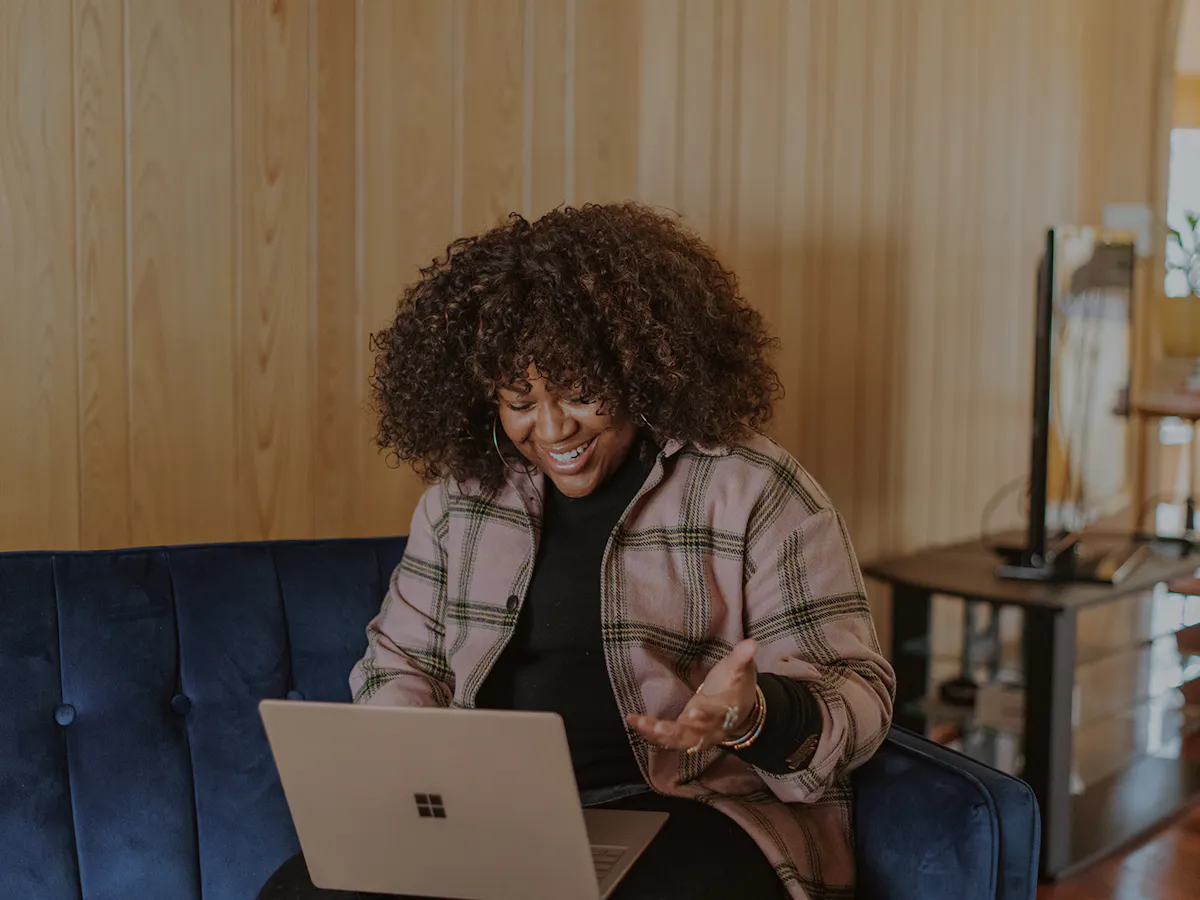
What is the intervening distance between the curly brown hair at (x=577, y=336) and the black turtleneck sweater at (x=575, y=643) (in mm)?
106

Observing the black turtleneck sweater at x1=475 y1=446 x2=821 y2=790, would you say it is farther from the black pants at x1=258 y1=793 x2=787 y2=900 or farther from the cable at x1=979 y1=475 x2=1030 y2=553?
the cable at x1=979 y1=475 x2=1030 y2=553

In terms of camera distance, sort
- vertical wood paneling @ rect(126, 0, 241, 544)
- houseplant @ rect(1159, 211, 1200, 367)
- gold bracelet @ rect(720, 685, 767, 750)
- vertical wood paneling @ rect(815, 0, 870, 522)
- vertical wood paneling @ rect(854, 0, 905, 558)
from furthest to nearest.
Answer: houseplant @ rect(1159, 211, 1200, 367) → vertical wood paneling @ rect(854, 0, 905, 558) → vertical wood paneling @ rect(815, 0, 870, 522) → vertical wood paneling @ rect(126, 0, 241, 544) → gold bracelet @ rect(720, 685, 767, 750)

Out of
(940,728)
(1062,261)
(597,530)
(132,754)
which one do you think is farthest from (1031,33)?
(132,754)

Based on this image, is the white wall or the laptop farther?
the white wall

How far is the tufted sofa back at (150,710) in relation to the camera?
1.51m

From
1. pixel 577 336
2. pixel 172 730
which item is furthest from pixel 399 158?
pixel 172 730

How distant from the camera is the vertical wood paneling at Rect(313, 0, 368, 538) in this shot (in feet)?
6.82

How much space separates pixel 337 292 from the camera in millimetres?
2125

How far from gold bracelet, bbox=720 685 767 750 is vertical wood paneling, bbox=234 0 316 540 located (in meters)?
1.07

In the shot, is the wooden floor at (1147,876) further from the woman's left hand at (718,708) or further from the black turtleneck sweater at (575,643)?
the woman's left hand at (718,708)

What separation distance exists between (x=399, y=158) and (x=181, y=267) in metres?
0.43

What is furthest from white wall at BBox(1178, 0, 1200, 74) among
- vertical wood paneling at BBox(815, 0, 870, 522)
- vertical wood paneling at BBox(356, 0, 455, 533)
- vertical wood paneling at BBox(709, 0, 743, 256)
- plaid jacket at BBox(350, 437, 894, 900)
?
plaid jacket at BBox(350, 437, 894, 900)

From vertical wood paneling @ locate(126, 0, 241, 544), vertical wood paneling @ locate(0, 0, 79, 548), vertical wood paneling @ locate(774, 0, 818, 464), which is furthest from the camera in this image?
vertical wood paneling @ locate(774, 0, 818, 464)

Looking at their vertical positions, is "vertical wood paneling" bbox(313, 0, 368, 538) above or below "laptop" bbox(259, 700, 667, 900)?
above
